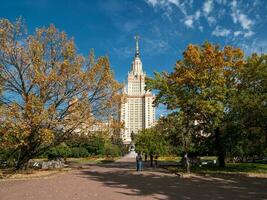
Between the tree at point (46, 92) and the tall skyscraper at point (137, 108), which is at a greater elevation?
the tall skyscraper at point (137, 108)

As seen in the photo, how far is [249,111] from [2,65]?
18.9m

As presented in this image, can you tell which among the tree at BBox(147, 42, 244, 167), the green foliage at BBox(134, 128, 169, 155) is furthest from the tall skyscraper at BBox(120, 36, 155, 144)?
the tree at BBox(147, 42, 244, 167)

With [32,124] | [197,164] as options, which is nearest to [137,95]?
[197,164]

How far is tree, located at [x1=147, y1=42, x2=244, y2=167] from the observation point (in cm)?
2806

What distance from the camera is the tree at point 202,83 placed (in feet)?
92.1

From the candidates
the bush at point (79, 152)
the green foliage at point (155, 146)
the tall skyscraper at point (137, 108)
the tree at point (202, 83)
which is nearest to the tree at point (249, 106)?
the tree at point (202, 83)

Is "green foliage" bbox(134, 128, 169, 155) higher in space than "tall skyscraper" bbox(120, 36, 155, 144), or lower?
lower

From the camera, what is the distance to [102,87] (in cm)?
2972

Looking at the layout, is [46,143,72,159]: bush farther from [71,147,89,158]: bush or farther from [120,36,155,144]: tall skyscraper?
[120,36,155,144]: tall skyscraper

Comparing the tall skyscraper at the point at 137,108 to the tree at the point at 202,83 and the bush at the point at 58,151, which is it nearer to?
the bush at the point at 58,151

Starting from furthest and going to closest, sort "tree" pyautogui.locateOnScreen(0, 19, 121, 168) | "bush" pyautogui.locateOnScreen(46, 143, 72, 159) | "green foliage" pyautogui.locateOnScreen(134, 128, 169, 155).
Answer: "bush" pyautogui.locateOnScreen(46, 143, 72, 159)
"green foliage" pyautogui.locateOnScreen(134, 128, 169, 155)
"tree" pyautogui.locateOnScreen(0, 19, 121, 168)

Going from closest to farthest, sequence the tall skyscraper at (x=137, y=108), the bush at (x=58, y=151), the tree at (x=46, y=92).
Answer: the tree at (x=46, y=92), the bush at (x=58, y=151), the tall skyscraper at (x=137, y=108)

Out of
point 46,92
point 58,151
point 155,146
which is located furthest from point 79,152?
point 46,92

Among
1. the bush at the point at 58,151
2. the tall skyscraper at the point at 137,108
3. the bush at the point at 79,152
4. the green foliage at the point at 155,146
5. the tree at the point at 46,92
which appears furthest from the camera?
the tall skyscraper at the point at 137,108
